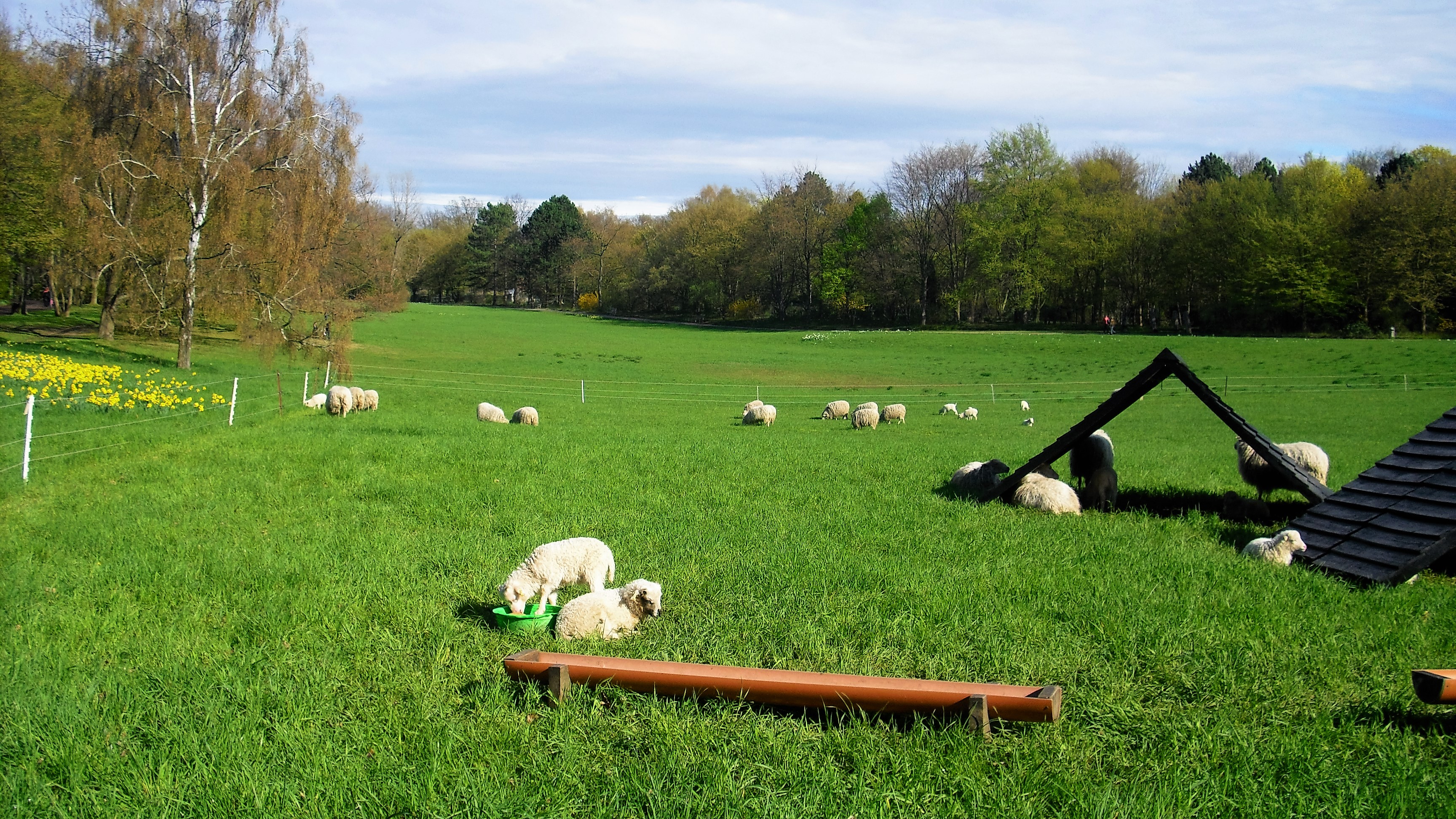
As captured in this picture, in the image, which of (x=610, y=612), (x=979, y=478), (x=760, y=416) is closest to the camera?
(x=610, y=612)

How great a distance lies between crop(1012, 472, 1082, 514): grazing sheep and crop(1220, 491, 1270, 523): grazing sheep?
1.89 meters

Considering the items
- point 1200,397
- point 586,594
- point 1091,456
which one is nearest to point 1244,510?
point 1200,397

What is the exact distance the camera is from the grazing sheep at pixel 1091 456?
41.5 ft

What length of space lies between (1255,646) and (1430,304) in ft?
223

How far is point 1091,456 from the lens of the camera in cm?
1294

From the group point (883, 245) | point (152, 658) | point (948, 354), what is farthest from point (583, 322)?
point (152, 658)

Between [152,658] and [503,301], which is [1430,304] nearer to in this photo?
[152,658]

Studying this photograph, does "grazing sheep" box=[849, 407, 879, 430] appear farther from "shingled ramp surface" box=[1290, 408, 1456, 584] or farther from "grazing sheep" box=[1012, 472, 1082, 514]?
"shingled ramp surface" box=[1290, 408, 1456, 584]

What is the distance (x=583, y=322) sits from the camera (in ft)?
314

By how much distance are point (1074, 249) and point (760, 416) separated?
57.0 m

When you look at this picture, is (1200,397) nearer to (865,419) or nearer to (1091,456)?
(1091,456)

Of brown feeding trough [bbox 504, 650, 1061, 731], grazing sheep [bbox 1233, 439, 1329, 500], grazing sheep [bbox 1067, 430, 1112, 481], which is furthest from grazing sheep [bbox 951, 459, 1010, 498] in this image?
brown feeding trough [bbox 504, 650, 1061, 731]

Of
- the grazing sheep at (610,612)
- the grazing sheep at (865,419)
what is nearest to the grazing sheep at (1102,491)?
the grazing sheep at (610,612)

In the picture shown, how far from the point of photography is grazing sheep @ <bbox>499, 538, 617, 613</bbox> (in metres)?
7.73
